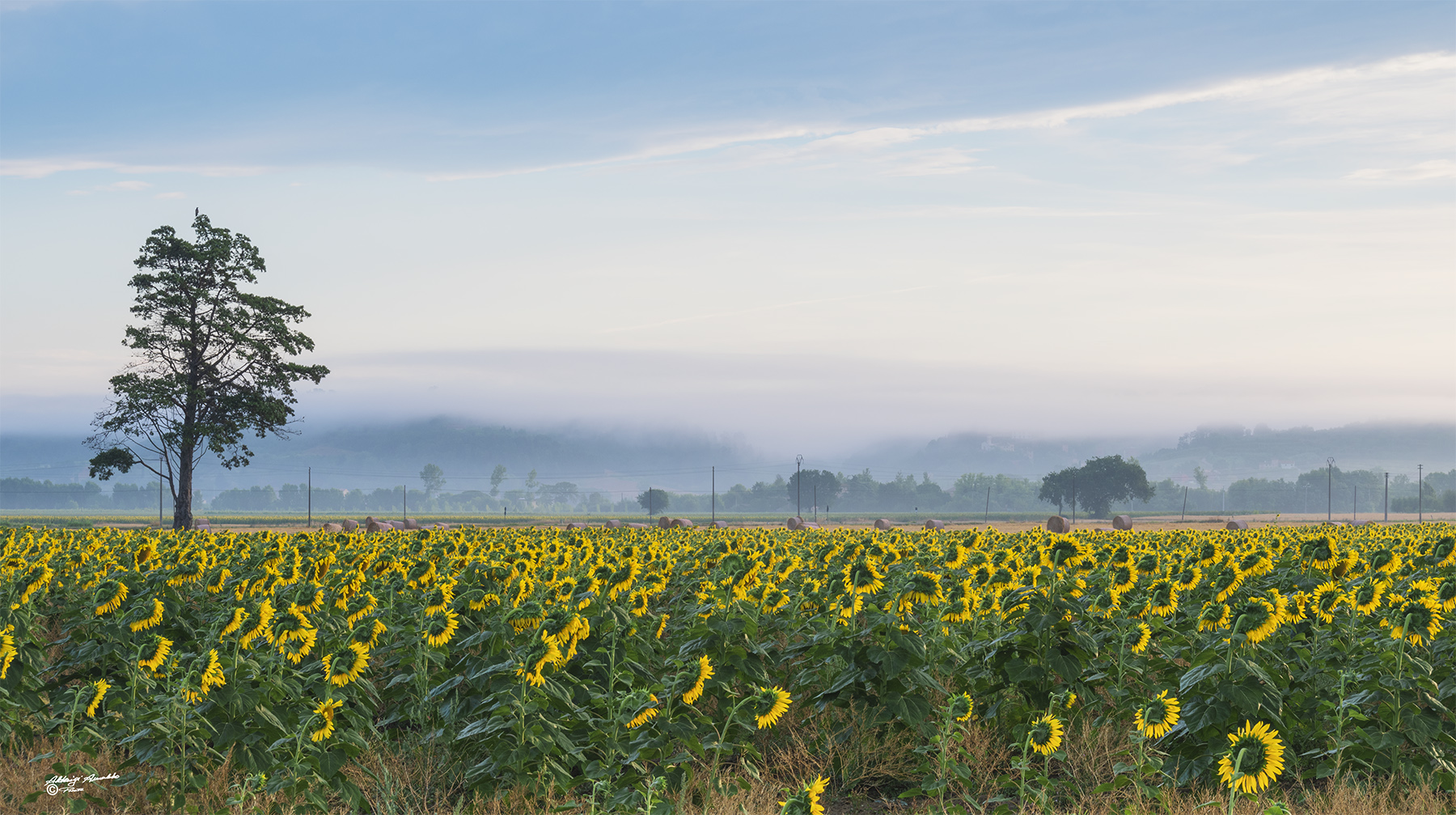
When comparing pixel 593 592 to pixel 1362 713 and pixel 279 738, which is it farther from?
pixel 1362 713

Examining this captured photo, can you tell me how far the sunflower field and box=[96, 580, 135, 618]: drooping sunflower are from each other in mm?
30

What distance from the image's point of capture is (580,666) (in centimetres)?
816

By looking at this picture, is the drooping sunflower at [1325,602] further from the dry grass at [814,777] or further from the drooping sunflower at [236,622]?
the drooping sunflower at [236,622]

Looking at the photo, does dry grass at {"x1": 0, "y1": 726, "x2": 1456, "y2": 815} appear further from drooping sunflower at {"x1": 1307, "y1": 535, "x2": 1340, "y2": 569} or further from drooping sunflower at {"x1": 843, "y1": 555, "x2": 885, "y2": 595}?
drooping sunflower at {"x1": 1307, "y1": 535, "x2": 1340, "y2": 569}

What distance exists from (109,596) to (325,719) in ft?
12.5

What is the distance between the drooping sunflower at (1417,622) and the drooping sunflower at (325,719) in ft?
25.9

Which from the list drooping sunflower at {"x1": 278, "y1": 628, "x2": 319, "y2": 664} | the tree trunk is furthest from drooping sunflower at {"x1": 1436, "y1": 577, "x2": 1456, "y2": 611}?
the tree trunk

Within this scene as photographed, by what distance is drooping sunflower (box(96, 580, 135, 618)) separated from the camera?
9688mm

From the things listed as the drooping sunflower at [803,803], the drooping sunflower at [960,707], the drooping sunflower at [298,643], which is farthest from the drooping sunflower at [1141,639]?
the drooping sunflower at [298,643]

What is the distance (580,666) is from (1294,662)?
20.1ft

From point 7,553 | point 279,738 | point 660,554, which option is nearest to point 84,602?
point 7,553

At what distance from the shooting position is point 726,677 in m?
8.35

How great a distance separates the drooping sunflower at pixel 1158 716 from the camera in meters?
7.10

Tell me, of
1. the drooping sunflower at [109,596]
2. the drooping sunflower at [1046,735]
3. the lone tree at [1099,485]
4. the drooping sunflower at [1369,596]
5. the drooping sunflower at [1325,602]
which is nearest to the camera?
the drooping sunflower at [1046,735]
